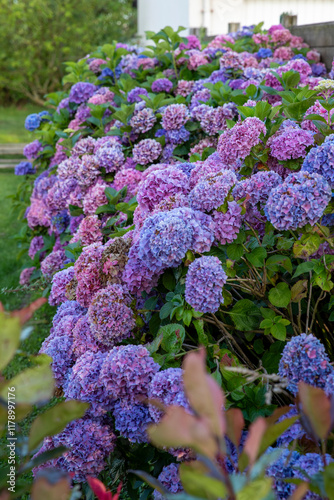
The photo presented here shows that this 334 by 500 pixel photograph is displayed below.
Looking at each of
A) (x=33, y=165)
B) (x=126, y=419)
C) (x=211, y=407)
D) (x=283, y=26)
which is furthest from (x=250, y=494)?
(x=283, y=26)

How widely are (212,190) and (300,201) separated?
29cm

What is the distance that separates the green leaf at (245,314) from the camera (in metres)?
1.72

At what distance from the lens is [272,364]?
174 cm

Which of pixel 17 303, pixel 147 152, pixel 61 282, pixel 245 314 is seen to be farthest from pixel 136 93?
pixel 245 314

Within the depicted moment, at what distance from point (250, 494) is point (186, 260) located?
96 cm

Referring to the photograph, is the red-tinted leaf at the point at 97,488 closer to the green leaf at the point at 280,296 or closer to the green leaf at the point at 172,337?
the green leaf at the point at 172,337

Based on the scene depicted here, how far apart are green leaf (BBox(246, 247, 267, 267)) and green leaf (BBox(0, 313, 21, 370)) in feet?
3.54

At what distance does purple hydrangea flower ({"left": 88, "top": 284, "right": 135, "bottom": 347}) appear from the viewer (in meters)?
1.65

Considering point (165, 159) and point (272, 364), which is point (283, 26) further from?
point (272, 364)

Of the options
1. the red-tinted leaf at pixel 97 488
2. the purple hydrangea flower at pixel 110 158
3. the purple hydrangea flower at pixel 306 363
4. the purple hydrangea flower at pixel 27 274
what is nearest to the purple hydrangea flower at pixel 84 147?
the purple hydrangea flower at pixel 110 158

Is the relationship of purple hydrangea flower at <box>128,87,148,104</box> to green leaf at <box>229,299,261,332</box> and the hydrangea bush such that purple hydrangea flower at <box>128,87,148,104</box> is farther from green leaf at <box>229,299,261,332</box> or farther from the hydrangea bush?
green leaf at <box>229,299,261,332</box>

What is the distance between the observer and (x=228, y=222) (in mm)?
1613

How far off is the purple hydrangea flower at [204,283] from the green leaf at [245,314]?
0.23 m

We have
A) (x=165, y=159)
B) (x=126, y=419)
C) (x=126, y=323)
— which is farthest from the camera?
(x=165, y=159)
